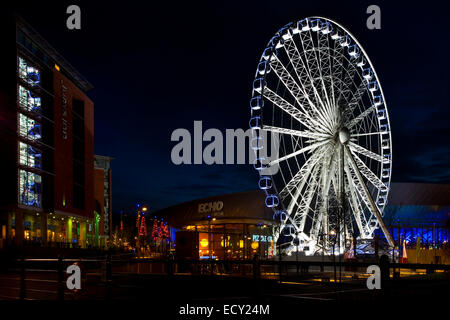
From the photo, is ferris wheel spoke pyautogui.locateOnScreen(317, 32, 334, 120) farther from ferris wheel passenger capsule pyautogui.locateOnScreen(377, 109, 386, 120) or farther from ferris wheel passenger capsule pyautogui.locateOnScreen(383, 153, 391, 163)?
ferris wheel passenger capsule pyautogui.locateOnScreen(383, 153, 391, 163)

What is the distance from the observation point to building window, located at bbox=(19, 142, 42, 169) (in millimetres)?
58347

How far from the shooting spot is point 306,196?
4212cm

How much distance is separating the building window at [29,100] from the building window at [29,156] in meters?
4.08

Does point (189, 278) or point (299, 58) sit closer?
point (189, 278)

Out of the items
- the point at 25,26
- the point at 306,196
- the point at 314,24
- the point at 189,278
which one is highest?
the point at 25,26

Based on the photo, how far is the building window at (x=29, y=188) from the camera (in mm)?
57653

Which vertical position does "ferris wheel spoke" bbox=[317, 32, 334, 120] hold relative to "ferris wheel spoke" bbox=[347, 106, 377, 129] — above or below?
above

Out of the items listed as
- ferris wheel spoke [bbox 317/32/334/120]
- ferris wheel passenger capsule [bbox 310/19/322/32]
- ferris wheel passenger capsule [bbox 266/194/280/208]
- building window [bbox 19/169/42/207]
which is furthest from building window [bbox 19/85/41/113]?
ferris wheel spoke [bbox 317/32/334/120]

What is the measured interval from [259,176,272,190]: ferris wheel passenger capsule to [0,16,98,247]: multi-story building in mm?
26371
